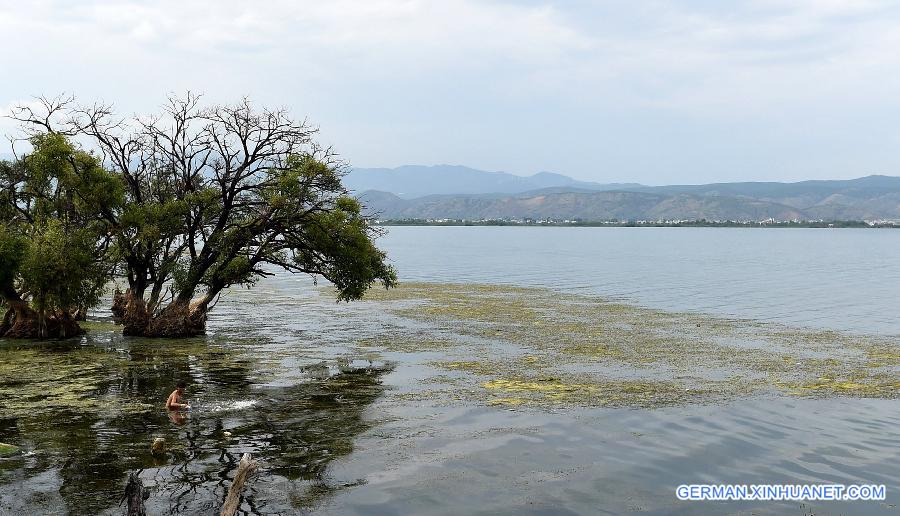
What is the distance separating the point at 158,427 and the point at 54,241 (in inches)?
722

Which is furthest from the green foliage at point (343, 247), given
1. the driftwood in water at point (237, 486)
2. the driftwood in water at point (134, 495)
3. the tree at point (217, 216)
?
the driftwood in water at point (134, 495)

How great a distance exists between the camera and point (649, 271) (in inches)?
4060

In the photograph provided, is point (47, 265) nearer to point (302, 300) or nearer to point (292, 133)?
point (292, 133)

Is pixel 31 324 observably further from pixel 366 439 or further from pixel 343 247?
pixel 366 439

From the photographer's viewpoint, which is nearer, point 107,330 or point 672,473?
point 672,473

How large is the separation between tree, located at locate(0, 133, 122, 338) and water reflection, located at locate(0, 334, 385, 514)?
372 cm

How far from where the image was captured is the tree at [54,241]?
36341mm

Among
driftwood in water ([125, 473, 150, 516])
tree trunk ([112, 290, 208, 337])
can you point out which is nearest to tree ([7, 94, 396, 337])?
tree trunk ([112, 290, 208, 337])

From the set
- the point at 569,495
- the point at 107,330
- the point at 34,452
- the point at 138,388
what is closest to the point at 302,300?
the point at 107,330

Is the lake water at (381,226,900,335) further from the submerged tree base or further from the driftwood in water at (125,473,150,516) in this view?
the driftwood in water at (125,473,150,516)

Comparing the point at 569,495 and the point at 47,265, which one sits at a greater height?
the point at 47,265

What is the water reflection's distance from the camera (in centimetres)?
1711

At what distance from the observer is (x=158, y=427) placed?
2244cm

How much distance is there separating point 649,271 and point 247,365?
79.1 metres
